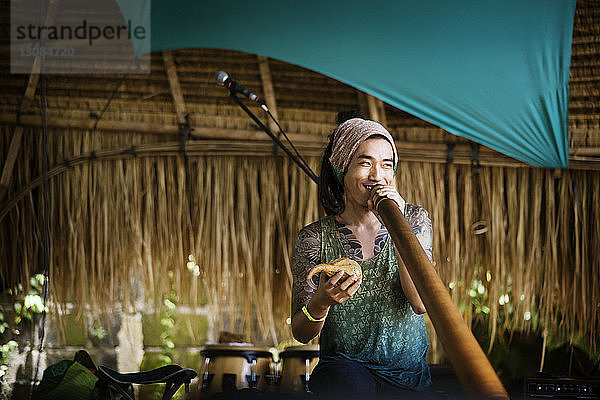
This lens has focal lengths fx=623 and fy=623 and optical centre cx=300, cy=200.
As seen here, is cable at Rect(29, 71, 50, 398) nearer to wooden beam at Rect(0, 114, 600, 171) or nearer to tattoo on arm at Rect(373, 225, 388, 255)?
wooden beam at Rect(0, 114, 600, 171)

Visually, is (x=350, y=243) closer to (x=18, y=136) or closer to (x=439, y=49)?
(x=439, y=49)

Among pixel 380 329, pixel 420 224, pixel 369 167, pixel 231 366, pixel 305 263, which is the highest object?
pixel 369 167

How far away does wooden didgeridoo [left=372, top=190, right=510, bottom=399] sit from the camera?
26.2 inches

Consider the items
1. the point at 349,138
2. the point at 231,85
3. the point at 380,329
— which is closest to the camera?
the point at 380,329

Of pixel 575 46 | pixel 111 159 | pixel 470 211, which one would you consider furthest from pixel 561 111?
pixel 111 159

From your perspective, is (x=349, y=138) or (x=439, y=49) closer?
(x=349, y=138)

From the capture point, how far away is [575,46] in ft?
8.80

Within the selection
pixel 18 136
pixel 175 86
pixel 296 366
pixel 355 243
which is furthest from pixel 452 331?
pixel 18 136

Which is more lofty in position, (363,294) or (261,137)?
(261,137)

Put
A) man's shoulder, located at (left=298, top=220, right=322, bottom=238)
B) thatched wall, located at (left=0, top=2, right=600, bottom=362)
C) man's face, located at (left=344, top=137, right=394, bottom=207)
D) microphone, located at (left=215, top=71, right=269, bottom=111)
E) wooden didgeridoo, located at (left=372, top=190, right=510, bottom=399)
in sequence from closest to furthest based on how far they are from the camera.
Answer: wooden didgeridoo, located at (left=372, top=190, right=510, bottom=399), man's face, located at (left=344, top=137, right=394, bottom=207), man's shoulder, located at (left=298, top=220, right=322, bottom=238), microphone, located at (left=215, top=71, right=269, bottom=111), thatched wall, located at (left=0, top=2, right=600, bottom=362)

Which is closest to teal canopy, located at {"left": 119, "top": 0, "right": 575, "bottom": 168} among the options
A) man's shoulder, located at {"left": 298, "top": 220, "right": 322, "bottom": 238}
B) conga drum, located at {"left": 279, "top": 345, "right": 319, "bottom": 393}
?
man's shoulder, located at {"left": 298, "top": 220, "right": 322, "bottom": 238}

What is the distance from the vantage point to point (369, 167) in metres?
1.59

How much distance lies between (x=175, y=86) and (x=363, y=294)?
1833 millimetres

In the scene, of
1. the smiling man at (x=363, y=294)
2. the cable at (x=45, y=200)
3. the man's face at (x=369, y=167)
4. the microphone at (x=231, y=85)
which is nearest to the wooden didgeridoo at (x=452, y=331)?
the smiling man at (x=363, y=294)
